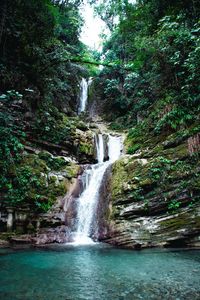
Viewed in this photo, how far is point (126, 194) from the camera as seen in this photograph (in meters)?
10.4

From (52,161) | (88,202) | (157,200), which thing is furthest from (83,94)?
(157,200)

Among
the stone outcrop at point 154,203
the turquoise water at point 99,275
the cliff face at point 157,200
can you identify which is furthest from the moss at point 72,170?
the turquoise water at point 99,275

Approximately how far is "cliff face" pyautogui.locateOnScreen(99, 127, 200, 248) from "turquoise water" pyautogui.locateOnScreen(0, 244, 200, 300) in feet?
3.04

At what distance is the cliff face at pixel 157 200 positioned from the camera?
327 inches

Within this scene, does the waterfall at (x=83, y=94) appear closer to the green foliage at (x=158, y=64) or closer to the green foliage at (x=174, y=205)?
the green foliage at (x=158, y=64)

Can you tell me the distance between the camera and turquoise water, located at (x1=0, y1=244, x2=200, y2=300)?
12.8 ft

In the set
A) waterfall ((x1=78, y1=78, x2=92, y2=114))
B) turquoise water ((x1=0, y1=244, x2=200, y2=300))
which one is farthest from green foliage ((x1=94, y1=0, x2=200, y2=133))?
turquoise water ((x1=0, y1=244, x2=200, y2=300))

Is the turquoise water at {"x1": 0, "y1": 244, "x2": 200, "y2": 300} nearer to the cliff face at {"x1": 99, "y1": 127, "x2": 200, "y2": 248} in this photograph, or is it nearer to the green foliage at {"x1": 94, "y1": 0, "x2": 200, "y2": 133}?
the cliff face at {"x1": 99, "y1": 127, "x2": 200, "y2": 248}

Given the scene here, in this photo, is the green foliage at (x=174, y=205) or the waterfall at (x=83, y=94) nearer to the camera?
the green foliage at (x=174, y=205)

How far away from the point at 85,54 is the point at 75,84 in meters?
6.44

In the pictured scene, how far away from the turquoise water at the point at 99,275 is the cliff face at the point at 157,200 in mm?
928

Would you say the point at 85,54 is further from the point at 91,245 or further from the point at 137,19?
the point at 91,245

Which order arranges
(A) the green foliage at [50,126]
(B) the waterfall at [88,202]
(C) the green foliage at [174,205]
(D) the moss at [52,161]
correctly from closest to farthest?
(C) the green foliage at [174,205] → (B) the waterfall at [88,202] → (D) the moss at [52,161] → (A) the green foliage at [50,126]

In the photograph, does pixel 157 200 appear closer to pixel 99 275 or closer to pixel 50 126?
pixel 99 275
